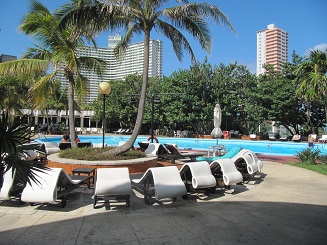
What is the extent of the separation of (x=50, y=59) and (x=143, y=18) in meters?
4.18

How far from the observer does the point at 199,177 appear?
6.43 metres

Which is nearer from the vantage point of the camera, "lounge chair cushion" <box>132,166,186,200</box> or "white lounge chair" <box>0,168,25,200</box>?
"white lounge chair" <box>0,168,25,200</box>

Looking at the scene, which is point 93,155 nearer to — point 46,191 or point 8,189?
point 8,189

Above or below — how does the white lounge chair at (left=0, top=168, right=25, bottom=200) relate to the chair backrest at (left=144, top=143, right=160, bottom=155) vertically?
below

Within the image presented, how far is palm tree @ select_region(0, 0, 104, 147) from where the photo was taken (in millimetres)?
10242

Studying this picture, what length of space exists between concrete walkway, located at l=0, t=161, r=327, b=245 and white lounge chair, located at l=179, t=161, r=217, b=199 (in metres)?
0.30

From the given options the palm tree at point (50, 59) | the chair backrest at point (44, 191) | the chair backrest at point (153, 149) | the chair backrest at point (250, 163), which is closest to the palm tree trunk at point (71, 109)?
the palm tree at point (50, 59)

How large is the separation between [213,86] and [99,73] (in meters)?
23.0

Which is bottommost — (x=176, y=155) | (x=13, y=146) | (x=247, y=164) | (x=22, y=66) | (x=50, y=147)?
(x=176, y=155)

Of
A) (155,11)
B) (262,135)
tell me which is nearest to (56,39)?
(155,11)

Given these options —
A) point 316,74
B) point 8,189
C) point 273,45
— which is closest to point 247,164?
point 8,189

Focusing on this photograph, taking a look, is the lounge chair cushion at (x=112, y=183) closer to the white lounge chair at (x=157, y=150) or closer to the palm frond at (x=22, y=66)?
the white lounge chair at (x=157, y=150)

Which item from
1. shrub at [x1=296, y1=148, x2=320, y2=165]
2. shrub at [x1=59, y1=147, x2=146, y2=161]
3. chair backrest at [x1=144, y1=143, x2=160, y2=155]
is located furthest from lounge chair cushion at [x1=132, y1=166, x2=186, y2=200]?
shrub at [x1=296, y1=148, x2=320, y2=165]

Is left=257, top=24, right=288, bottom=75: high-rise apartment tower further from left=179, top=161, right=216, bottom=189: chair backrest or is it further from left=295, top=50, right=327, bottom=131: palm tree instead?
left=179, top=161, right=216, bottom=189: chair backrest
